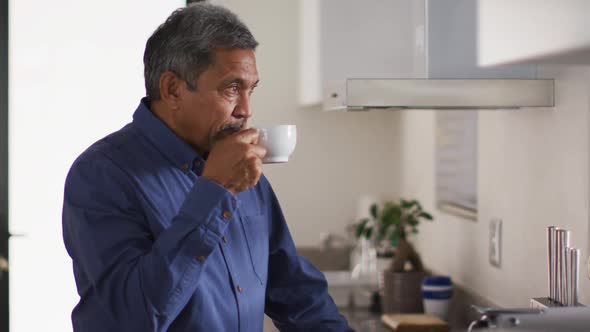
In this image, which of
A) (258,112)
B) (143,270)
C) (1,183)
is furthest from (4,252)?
(143,270)

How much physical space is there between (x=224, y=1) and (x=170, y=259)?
2.96 m

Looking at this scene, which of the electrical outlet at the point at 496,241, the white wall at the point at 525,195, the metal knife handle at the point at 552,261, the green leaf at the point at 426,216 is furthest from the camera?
the green leaf at the point at 426,216

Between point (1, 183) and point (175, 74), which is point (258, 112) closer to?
point (1, 183)

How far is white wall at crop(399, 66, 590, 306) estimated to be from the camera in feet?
7.45

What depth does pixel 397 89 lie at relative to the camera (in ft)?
7.73

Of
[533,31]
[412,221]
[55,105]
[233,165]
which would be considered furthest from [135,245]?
[55,105]

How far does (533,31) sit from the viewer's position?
158 cm

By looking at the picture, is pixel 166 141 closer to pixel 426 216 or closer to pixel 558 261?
pixel 558 261

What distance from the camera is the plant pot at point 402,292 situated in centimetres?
329

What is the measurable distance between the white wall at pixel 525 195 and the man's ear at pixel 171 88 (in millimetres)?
992

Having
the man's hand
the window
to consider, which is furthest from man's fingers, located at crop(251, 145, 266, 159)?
the window

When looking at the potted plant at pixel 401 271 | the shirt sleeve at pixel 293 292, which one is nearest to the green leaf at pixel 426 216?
the potted plant at pixel 401 271

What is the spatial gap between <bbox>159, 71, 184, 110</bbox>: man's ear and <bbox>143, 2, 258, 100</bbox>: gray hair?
1 centimetres

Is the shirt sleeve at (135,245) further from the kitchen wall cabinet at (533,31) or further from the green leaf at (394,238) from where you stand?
the green leaf at (394,238)
